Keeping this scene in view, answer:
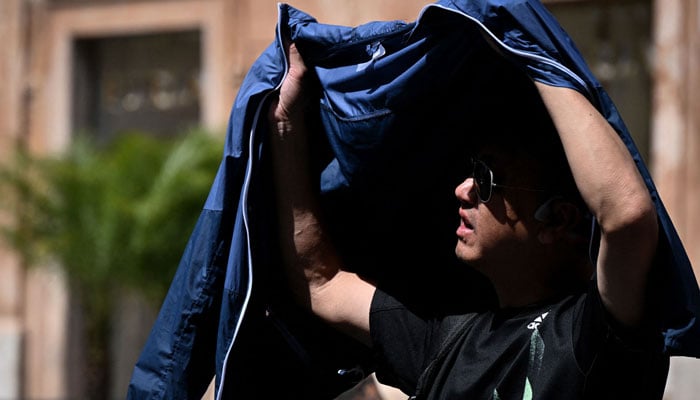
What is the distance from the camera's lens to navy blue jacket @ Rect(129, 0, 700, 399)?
2418 mm

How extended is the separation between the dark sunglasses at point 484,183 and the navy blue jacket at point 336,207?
0.14 meters

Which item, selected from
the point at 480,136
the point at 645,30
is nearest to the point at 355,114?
the point at 480,136

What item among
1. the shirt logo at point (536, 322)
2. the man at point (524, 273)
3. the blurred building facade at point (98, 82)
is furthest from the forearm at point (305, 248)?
the blurred building facade at point (98, 82)

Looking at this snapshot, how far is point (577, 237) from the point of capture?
7.48 feet

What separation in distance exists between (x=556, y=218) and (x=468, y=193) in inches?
7.7

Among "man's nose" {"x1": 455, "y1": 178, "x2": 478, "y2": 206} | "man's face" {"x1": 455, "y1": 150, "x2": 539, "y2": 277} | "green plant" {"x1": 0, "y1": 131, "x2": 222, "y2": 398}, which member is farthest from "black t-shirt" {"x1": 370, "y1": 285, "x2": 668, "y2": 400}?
"green plant" {"x1": 0, "y1": 131, "x2": 222, "y2": 398}

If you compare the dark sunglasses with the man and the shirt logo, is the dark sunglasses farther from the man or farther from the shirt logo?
the shirt logo

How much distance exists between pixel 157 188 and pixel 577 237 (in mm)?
4988

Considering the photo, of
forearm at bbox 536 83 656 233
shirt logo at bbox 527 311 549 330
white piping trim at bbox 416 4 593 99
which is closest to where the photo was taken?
forearm at bbox 536 83 656 233

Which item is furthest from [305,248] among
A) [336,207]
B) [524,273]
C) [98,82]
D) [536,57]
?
[98,82]

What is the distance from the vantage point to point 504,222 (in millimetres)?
2293

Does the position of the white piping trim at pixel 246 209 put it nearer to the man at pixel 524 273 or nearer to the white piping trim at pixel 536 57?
the man at pixel 524 273

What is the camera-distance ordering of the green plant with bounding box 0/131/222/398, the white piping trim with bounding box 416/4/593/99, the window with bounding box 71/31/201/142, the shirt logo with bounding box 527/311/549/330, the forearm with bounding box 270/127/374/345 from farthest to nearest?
the window with bounding box 71/31/201/142 → the green plant with bounding box 0/131/222/398 → the forearm with bounding box 270/127/374/345 → the shirt logo with bounding box 527/311/549/330 → the white piping trim with bounding box 416/4/593/99

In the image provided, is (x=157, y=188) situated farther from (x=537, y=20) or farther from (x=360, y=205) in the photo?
(x=537, y=20)
